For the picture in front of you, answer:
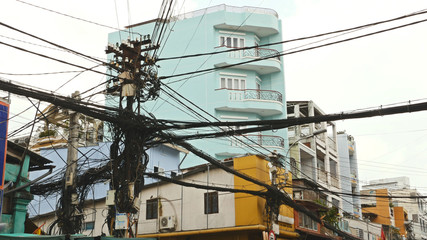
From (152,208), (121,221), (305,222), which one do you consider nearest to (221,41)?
(305,222)

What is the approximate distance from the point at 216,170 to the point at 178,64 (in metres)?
13.7

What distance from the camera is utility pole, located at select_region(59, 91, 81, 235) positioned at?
16.7 meters

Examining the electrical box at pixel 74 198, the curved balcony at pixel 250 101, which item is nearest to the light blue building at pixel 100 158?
the curved balcony at pixel 250 101

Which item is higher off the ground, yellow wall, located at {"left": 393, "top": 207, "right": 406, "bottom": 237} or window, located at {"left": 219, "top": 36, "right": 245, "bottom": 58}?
window, located at {"left": 219, "top": 36, "right": 245, "bottom": 58}

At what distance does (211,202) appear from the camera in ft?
75.1

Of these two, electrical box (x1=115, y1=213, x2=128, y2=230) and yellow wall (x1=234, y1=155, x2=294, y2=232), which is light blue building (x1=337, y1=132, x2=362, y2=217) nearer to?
yellow wall (x1=234, y1=155, x2=294, y2=232)

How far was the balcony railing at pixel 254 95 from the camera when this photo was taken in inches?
1324

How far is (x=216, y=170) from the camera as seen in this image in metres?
23.1

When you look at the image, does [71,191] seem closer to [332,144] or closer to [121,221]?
[121,221]

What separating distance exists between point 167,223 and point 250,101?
13.1m

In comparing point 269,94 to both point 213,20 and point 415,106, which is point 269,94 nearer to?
point 213,20

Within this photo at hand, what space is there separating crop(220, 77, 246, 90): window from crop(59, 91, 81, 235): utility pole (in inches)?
704

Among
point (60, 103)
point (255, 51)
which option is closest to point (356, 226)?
point (255, 51)

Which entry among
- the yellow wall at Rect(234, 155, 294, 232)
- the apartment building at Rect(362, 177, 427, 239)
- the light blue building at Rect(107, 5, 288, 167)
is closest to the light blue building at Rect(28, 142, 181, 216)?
the light blue building at Rect(107, 5, 288, 167)
